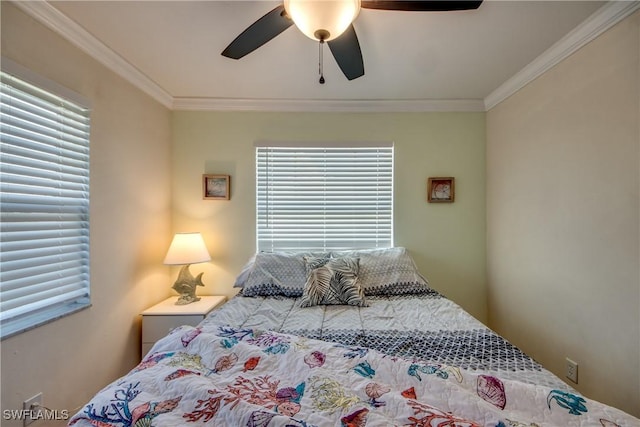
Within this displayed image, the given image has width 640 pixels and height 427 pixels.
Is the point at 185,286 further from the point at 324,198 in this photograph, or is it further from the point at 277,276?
the point at 324,198

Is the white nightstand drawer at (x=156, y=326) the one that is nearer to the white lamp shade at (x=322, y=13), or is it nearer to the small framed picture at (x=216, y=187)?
the small framed picture at (x=216, y=187)

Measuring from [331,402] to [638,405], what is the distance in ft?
5.45

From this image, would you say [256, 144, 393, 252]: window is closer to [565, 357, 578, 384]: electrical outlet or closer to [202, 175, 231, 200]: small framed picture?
[202, 175, 231, 200]: small framed picture

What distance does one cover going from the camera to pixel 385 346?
53.3 inches

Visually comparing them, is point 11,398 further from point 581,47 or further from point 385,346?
point 581,47

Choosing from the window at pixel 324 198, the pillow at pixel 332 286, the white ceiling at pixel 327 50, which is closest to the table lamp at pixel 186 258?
the window at pixel 324 198

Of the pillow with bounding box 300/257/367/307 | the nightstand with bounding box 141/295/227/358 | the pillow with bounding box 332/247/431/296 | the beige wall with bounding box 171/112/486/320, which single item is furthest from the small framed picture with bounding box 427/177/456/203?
the nightstand with bounding box 141/295/227/358

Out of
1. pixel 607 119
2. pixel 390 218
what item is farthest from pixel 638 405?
Result: pixel 390 218

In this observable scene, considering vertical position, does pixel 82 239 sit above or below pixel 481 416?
above

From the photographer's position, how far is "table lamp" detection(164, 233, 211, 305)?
2393mm

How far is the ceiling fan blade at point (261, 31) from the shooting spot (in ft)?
4.24

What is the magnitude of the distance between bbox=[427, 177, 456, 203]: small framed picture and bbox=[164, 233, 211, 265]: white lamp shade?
2.16 meters

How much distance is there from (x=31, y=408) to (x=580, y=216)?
10.6 ft

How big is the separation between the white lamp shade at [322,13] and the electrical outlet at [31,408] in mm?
2256
